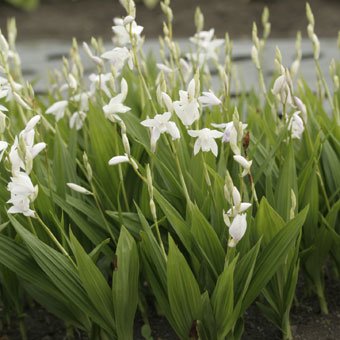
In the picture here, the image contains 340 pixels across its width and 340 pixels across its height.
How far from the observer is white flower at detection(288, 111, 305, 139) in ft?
6.56

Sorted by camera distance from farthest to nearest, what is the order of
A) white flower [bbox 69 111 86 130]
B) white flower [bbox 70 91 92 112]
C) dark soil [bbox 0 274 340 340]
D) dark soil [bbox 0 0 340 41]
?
dark soil [bbox 0 0 340 41] → white flower [bbox 70 91 92 112] → white flower [bbox 69 111 86 130] → dark soil [bbox 0 274 340 340]

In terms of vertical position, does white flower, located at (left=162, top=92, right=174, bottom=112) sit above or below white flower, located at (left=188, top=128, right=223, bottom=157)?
above

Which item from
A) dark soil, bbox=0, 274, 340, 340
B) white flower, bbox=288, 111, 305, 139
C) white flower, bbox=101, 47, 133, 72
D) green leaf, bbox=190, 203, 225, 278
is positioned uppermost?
white flower, bbox=101, 47, 133, 72

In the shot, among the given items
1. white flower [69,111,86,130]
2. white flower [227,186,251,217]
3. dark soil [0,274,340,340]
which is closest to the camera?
white flower [227,186,251,217]

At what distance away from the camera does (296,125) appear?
2105 millimetres

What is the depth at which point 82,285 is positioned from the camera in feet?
6.12

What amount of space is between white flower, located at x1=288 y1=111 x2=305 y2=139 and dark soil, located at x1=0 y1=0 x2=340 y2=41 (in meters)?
3.39

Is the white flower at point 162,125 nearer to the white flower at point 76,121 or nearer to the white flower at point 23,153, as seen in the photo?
the white flower at point 23,153

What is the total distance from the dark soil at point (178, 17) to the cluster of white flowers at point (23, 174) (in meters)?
3.94

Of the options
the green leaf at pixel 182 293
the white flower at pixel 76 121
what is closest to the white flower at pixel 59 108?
the white flower at pixel 76 121

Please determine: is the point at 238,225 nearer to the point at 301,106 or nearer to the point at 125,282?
the point at 125,282

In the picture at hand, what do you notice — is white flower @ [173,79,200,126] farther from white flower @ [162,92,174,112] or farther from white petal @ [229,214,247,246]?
white petal @ [229,214,247,246]

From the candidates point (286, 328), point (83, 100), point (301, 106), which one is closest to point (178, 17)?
point (83, 100)

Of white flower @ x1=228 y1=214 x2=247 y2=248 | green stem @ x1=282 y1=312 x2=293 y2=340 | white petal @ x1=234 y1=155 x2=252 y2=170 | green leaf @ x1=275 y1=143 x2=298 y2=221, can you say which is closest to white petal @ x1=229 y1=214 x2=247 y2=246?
white flower @ x1=228 y1=214 x2=247 y2=248
